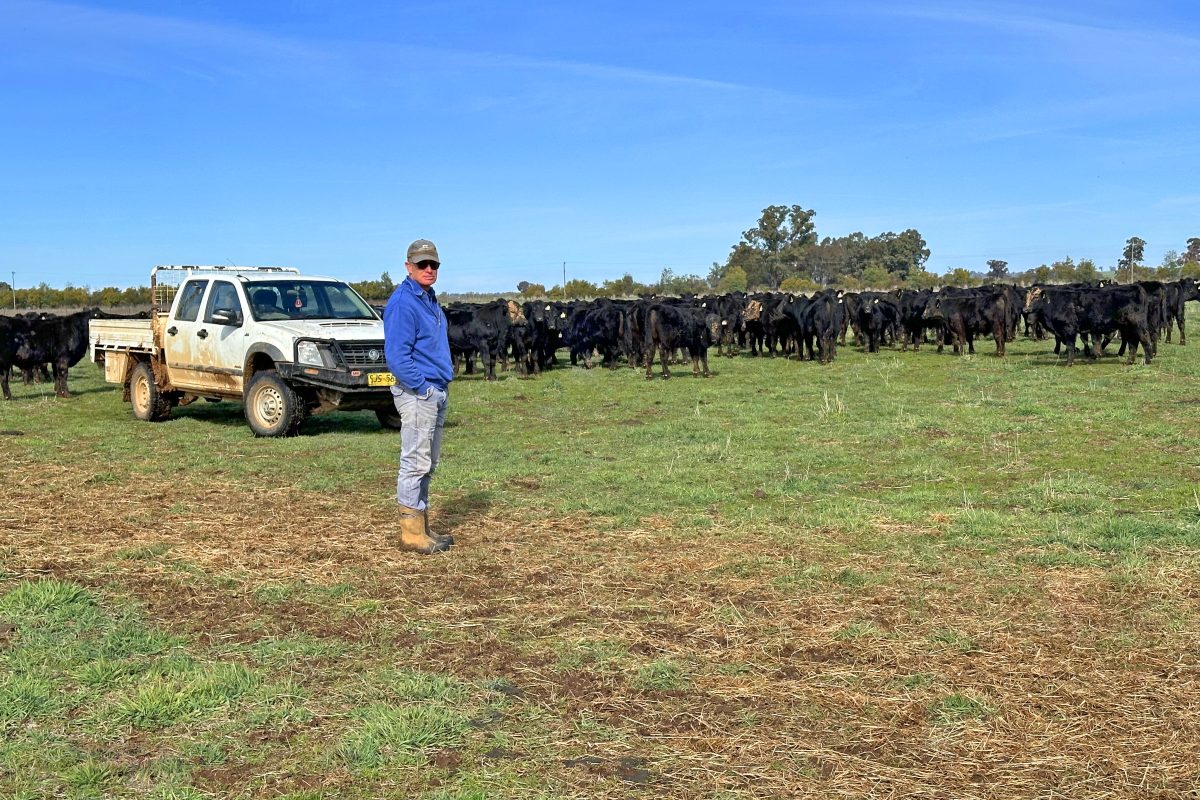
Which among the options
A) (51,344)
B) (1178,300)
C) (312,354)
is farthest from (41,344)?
(1178,300)

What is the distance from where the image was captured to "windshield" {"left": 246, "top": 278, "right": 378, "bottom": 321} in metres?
14.0

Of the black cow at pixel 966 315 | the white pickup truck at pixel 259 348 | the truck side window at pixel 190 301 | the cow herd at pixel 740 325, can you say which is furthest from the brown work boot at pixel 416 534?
the black cow at pixel 966 315

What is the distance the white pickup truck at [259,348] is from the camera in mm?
13109

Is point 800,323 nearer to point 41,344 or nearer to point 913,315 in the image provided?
point 913,315

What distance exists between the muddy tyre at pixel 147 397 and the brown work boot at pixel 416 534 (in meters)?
9.37

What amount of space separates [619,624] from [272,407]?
896 centimetres

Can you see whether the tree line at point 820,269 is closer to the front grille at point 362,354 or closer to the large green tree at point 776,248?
the large green tree at point 776,248

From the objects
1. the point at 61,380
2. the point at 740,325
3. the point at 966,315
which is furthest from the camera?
the point at 740,325

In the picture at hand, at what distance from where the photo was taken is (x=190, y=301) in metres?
14.9

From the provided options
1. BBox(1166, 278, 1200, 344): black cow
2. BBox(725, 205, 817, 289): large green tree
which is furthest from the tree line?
BBox(1166, 278, 1200, 344): black cow

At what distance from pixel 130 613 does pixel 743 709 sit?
3.54 meters

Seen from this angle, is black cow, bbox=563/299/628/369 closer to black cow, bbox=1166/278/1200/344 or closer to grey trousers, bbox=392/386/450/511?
black cow, bbox=1166/278/1200/344

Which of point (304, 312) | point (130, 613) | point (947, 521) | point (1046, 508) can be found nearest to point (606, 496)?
point (947, 521)

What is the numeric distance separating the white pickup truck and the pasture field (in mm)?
1478
